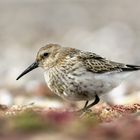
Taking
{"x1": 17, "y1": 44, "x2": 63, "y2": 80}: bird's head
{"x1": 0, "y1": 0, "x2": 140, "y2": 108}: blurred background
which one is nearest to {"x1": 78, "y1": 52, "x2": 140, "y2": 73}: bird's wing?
{"x1": 17, "y1": 44, "x2": 63, "y2": 80}: bird's head

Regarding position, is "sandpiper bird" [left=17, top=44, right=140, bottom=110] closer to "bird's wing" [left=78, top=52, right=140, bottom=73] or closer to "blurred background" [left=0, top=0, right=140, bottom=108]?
"bird's wing" [left=78, top=52, right=140, bottom=73]

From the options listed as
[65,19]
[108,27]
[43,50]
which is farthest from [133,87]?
[65,19]

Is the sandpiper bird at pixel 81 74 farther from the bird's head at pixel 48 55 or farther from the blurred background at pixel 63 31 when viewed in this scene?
the blurred background at pixel 63 31

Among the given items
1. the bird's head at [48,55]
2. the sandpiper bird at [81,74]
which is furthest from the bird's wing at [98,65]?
the bird's head at [48,55]

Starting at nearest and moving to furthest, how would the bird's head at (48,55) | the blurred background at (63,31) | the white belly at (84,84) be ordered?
the white belly at (84,84) < the bird's head at (48,55) < the blurred background at (63,31)

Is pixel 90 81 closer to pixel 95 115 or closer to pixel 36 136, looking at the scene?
pixel 95 115

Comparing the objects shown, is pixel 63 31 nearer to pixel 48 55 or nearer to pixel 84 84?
pixel 48 55
